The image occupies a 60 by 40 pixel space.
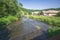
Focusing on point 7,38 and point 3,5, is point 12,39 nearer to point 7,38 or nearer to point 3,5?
point 7,38

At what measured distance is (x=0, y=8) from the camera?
32969 millimetres

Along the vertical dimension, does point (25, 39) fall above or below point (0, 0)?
below

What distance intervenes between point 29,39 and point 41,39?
1.35m

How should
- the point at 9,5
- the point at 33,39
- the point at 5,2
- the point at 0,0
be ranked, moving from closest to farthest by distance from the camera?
the point at 33,39, the point at 0,0, the point at 5,2, the point at 9,5

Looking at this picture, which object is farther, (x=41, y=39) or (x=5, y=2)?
(x=5, y=2)

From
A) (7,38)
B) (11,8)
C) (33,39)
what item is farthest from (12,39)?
(11,8)

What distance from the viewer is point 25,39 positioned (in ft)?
62.7

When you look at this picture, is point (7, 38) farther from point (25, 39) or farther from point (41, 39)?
point (41, 39)

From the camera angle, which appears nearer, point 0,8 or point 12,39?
point 12,39

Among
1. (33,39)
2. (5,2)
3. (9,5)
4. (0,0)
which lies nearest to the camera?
(33,39)

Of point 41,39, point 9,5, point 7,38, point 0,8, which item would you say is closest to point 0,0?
point 0,8

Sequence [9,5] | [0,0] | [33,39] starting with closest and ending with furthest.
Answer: [33,39] < [0,0] < [9,5]

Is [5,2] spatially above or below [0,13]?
above

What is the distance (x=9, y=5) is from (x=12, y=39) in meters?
19.3
